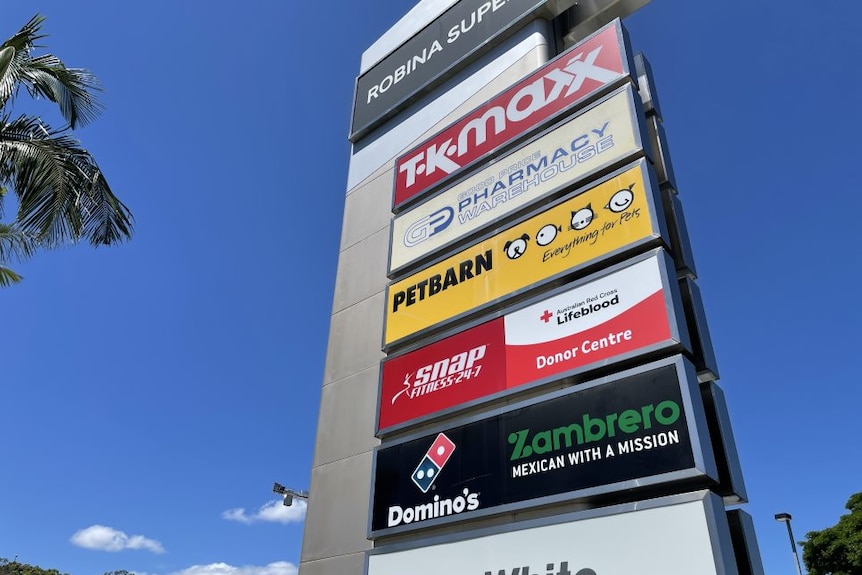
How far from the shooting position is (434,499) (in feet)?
25.1

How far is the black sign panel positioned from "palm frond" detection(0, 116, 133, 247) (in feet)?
19.5

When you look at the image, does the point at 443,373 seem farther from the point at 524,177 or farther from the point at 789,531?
the point at 789,531

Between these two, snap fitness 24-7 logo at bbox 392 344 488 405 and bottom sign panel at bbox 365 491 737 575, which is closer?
bottom sign panel at bbox 365 491 737 575

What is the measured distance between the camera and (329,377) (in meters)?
10.8

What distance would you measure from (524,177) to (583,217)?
1648 millimetres

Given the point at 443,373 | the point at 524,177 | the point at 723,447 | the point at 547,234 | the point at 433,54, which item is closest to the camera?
the point at 723,447

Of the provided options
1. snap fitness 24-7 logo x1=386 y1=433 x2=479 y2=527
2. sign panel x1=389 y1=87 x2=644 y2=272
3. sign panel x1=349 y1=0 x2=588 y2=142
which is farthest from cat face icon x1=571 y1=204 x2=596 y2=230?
Result: sign panel x1=349 y1=0 x2=588 y2=142

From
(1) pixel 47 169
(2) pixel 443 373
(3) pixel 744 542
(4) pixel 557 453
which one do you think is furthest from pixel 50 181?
(3) pixel 744 542

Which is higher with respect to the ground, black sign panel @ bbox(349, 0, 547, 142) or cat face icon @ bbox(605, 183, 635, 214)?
black sign panel @ bbox(349, 0, 547, 142)

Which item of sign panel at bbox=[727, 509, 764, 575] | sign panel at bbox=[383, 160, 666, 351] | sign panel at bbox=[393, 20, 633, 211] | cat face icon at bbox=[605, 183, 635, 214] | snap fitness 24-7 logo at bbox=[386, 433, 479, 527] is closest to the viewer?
sign panel at bbox=[727, 509, 764, 575]

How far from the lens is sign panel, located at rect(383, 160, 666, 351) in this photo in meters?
7.62

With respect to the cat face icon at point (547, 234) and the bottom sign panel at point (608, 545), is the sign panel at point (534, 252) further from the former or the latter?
the bottom sign panel at point (608, 545)

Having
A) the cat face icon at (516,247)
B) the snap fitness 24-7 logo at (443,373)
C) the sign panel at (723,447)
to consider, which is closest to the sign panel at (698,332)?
the sign panel at (723,447)

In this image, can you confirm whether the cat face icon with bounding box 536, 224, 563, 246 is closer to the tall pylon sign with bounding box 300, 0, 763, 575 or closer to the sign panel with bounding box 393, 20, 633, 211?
the tall pylon sign with bounding box 300, 0, 763, 575
